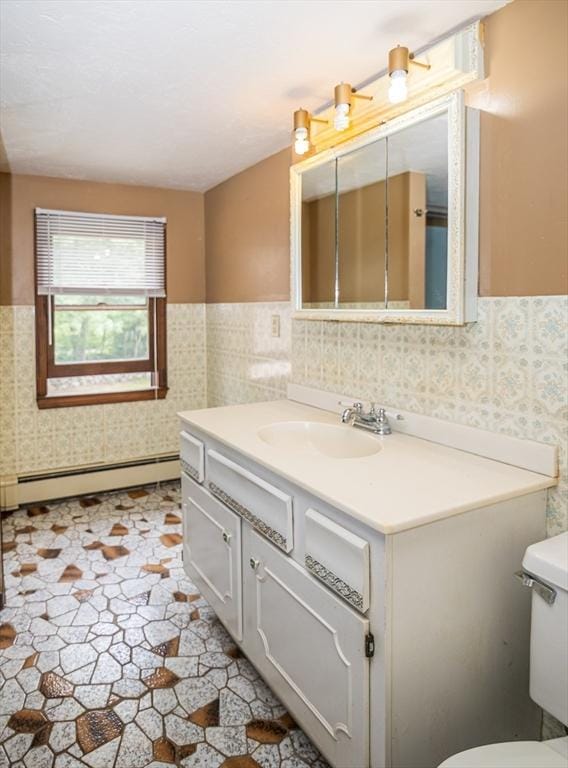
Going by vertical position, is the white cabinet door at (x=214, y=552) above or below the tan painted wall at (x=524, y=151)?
below

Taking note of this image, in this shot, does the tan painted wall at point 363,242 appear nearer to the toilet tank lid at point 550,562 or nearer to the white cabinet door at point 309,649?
the toilet tank lid at point 550,562

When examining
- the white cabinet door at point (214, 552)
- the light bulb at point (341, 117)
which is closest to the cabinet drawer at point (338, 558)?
the white cabinet door at point (214, 552)

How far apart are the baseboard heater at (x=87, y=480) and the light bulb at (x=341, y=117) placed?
2662 mm

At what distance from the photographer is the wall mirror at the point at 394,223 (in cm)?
164

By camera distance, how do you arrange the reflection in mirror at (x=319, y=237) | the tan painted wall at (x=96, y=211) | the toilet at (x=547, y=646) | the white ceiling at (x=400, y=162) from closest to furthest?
the toilet at (x=547, y=646)
the white ceiling at (x=400, y=162)
the reflection in mirror at (x=319, y=237)
the tan painted wall at (x=96, y=211)

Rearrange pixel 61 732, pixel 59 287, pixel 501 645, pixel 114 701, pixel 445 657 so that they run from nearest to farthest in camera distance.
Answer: pixel 445 657 → pixel 501 645 → pixel 61 732 → pixel 114 701 → pixel 59 287

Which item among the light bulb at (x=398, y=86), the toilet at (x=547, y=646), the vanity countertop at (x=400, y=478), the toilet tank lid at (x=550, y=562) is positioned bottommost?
the toilet at (x=547, y=646)

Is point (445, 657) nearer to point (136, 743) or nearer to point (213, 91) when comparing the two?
point (136, 743)

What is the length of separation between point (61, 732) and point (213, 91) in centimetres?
225

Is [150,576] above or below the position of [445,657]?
below

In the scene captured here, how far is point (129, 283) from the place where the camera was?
12.0 ft

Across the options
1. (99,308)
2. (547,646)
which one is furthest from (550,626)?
(99,308)

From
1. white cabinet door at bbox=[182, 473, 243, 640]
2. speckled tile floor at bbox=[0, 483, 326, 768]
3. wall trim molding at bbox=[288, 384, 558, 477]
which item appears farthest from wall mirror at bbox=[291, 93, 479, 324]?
speckled tile floor at bbox=[0, 483, 326, 768]

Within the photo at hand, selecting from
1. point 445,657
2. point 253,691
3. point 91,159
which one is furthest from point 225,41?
point 253,691
